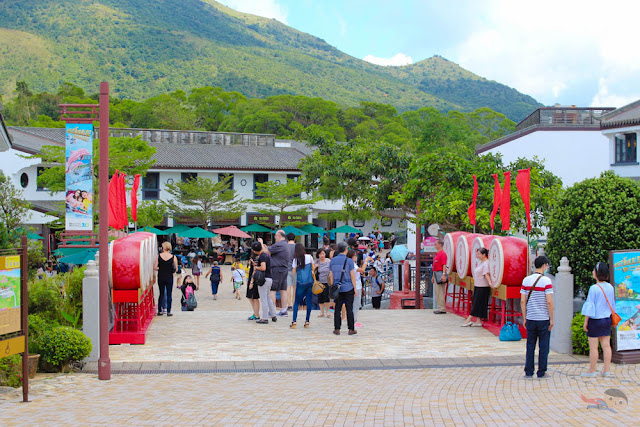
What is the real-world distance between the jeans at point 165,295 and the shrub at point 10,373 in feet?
18.7

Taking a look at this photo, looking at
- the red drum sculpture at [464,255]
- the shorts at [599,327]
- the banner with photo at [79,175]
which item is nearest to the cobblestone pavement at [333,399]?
the shorts at [599,327]

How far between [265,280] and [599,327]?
661 centimetres

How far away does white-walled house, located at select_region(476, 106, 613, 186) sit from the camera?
36.9 m

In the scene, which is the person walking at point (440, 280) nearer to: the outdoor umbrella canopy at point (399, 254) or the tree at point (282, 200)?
the outdoor umbrella canopy at point (399, 254)

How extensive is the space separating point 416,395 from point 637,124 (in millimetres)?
26626

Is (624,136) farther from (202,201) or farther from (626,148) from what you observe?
(202,201)

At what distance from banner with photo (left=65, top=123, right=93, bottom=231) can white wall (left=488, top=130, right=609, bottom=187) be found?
24.9 m

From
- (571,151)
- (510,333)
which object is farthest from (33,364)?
(571,151)

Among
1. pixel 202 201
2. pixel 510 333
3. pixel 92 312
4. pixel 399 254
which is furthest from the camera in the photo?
pixel 202 201

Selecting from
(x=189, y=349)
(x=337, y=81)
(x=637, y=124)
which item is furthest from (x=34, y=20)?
(x=189, y=349)

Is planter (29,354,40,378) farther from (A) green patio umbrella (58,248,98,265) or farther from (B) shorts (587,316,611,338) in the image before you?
(A) green patio umbrella (58,248,98,265)

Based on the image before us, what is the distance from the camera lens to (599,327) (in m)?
9.05

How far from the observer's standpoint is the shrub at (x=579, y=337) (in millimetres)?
10625

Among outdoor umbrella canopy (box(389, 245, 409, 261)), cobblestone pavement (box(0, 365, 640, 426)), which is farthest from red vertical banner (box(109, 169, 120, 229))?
outdoor umbrella canopy (box(389, 245, 409, 261))
